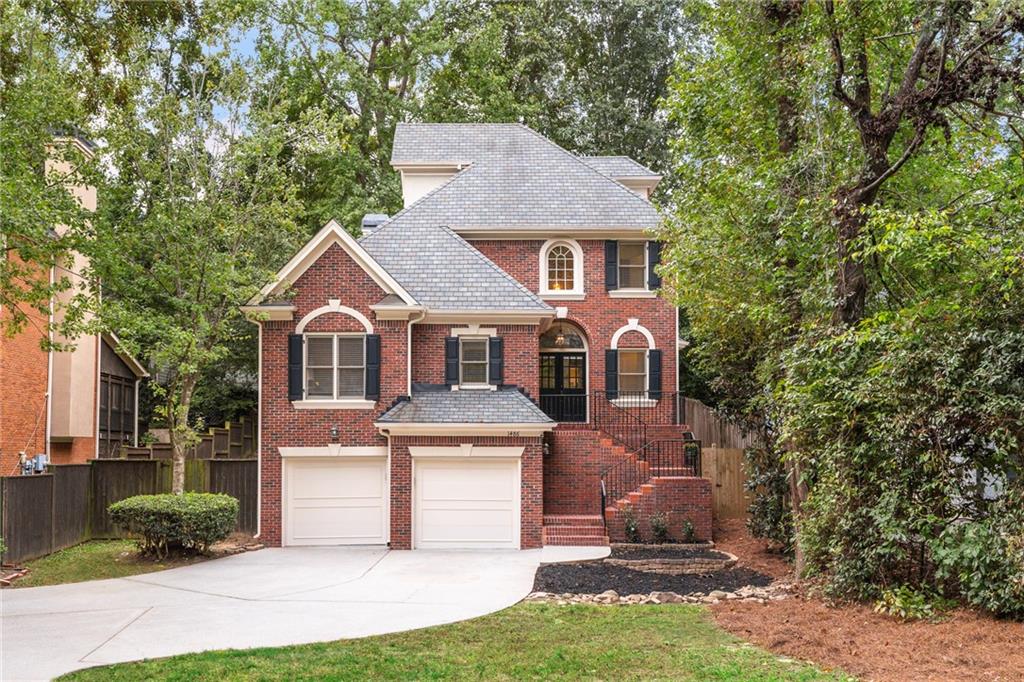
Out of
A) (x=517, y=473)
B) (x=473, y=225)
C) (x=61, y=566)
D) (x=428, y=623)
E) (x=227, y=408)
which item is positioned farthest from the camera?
(x=227, y=408)

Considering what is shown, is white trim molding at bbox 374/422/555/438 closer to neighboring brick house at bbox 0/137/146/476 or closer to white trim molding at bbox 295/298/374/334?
white trim molding at bbox 295/298/374/334

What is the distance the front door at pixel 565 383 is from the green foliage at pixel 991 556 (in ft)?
43.9

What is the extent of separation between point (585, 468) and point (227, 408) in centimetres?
1754

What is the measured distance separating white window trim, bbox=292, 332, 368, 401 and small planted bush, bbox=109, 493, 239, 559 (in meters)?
2.92

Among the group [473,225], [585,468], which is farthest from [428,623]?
[473,225]

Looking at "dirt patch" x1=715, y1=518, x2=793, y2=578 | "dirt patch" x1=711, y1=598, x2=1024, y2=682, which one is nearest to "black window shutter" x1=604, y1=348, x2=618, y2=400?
"dirt patch" x1=715, y1=518, x2=793, y2=578

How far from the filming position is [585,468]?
776 inches

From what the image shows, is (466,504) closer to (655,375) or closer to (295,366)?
(295,366)

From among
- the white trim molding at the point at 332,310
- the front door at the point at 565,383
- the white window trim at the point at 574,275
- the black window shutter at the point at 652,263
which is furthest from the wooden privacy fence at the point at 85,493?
the black window shutter at the point at 652,263

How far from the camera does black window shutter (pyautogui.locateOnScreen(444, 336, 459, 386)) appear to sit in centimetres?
1964

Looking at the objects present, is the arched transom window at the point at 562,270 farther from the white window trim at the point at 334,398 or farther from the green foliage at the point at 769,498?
the green foliage at the point at 769,498

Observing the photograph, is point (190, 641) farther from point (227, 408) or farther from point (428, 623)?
point (227, 408)

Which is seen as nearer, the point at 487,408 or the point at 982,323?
the point at 982,323

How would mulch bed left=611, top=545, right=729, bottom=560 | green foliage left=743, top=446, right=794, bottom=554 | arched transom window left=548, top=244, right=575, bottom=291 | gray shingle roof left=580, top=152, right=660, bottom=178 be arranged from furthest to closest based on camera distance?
gray shingle roof left=580, top=152, right=660, bottom=178 < arched transom window left=548, top=244, right=575, bottom=291 < mulch bed left=611, top=545, right=729, bottom=560 < green foliage left=743, top=446, right=794, bottom=554
